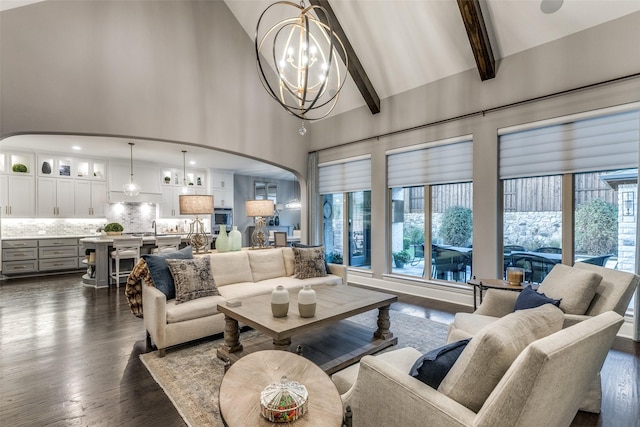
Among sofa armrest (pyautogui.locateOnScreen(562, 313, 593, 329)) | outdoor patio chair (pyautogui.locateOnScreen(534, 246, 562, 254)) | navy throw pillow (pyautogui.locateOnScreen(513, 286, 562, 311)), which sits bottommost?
sofa armrest (pyautogui.locateOnScreen(562, 313, 593, 329))

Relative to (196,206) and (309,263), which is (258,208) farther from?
(309,263)

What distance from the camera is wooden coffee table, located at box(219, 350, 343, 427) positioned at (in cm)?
126

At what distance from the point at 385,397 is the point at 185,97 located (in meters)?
5.41

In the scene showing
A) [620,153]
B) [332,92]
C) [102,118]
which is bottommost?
[620,153]

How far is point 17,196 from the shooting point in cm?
706

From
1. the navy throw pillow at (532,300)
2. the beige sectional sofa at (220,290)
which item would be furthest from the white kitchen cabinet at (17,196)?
the navy throw pillow at (532,300)

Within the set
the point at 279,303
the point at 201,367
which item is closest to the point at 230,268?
the point at 201,367

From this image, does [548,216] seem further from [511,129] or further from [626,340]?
[626,340]

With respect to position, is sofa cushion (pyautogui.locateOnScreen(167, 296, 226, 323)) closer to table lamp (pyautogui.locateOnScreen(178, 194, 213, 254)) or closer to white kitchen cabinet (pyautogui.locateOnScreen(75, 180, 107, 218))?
table lamp (pyautogui.locateOnScreen(178, 194, 213, 254))

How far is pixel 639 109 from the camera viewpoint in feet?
11.1

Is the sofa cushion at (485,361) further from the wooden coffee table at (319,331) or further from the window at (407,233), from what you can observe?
the window at (407,233)

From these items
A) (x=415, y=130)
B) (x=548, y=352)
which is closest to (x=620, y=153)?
(x=415, y=130)

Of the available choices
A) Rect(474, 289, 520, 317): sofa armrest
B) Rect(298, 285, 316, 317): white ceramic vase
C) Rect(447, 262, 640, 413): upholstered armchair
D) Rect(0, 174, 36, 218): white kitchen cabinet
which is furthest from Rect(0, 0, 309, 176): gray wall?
Rect(447, 262, 640, 413): upholstered armchair

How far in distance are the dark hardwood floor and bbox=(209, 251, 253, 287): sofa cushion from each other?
3.42 feet
